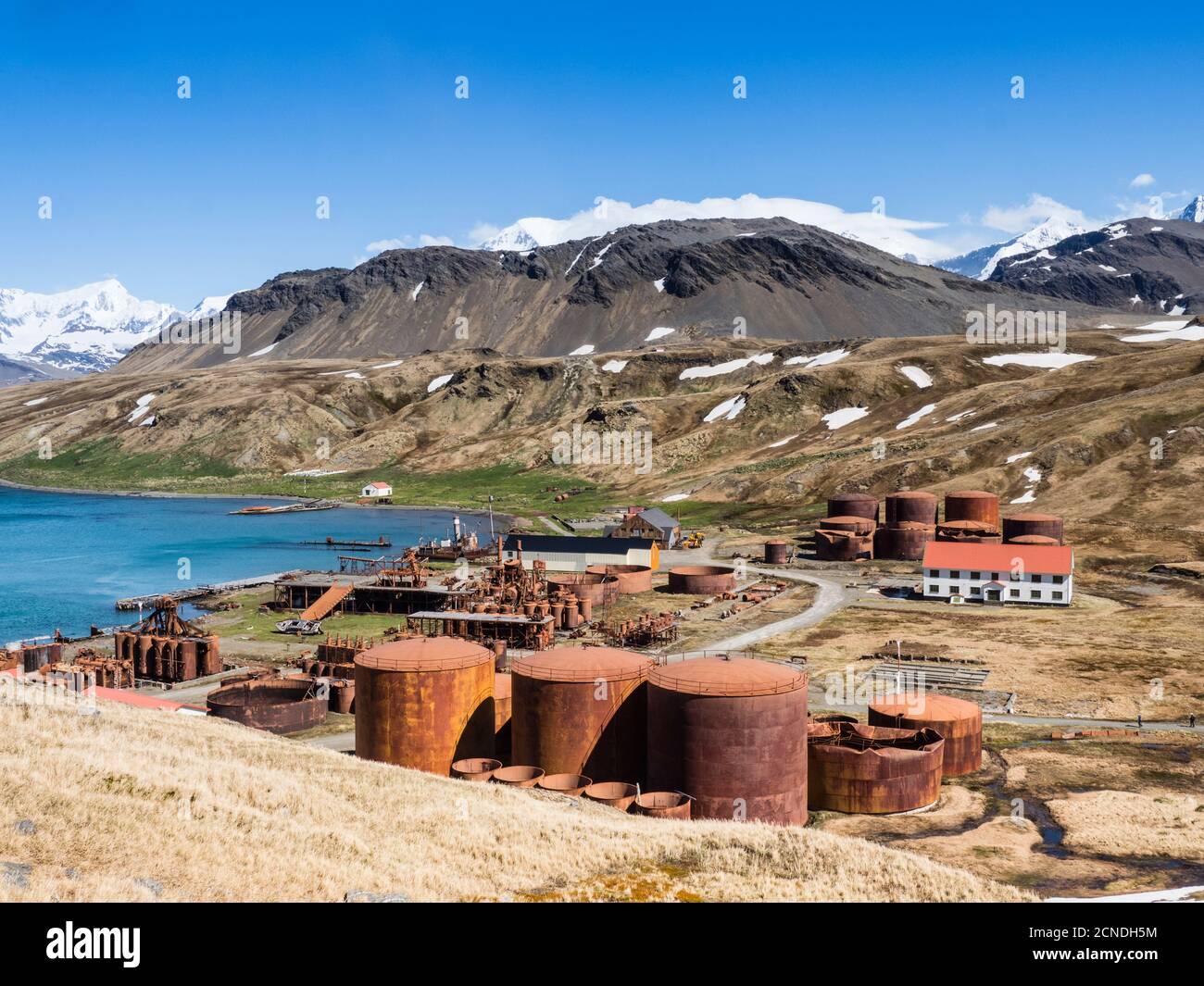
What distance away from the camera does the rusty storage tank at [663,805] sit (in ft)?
110

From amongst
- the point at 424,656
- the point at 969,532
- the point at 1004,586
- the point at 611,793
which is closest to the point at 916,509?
the point at 969,532

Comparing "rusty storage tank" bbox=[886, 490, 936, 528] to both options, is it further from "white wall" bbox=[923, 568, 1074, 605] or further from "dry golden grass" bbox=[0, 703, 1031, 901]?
"dry golden grass" bbox=[0, 703, 1031, 901]

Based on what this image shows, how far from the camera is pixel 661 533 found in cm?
11394

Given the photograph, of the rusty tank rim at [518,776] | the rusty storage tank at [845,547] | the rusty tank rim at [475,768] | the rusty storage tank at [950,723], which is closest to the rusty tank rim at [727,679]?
the rusty tank rim at [518,776]

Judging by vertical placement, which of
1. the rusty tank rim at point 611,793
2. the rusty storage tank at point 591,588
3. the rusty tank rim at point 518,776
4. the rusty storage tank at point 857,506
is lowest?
the rusty tank rim at point 611,793

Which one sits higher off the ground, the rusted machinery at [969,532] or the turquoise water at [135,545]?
the rusted machinery at [969,532]

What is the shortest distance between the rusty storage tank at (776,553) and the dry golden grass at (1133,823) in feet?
196

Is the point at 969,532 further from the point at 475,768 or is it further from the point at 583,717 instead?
the point at 475,768

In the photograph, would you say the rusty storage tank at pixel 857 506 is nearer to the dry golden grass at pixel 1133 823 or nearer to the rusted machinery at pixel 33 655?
the dry golden grass at pixel 1133 823

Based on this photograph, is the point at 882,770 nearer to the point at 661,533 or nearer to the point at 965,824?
the point at 965,824

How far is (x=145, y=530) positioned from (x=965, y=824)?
13935 cm

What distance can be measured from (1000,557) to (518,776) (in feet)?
185

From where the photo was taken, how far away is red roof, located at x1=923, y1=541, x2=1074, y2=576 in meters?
77.4
